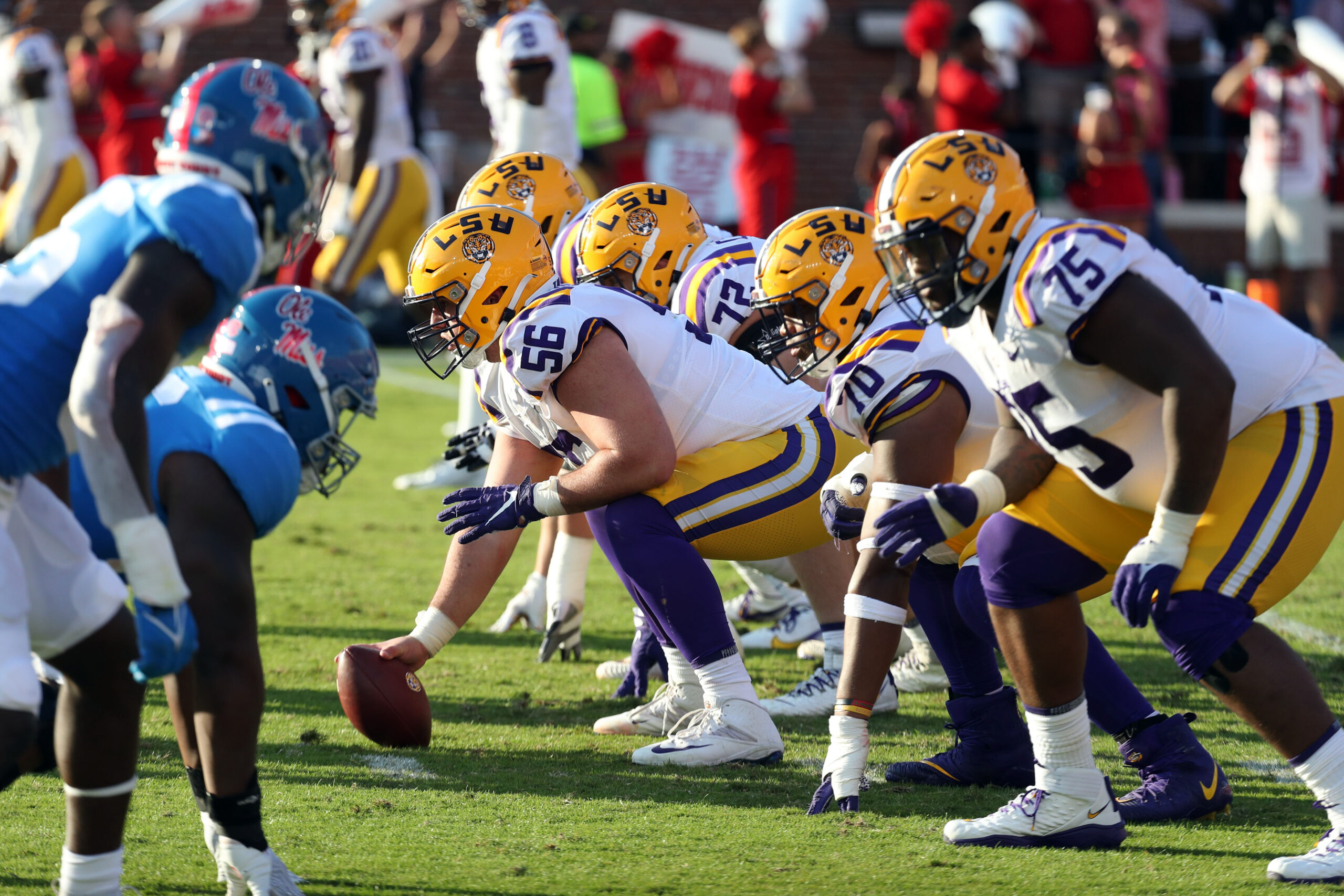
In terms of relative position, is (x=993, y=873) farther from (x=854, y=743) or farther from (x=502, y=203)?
(x=502, y=203)

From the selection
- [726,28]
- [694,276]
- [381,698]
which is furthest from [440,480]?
[726,28]

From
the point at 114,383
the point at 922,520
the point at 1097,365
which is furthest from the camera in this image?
the point at 922,520

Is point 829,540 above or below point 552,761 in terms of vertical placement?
above

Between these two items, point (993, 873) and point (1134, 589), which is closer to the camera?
point (1134, 589)

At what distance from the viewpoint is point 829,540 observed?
4547mm

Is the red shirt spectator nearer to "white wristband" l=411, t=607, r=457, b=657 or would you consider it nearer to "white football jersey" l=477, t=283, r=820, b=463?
"white football jersey" l=477, t=283, r=820, b=463

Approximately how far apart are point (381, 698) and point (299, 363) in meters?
1.10

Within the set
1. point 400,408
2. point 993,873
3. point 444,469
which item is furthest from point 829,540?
point 400,408

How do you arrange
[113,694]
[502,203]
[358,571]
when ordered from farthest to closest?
[358,571] → [502,203] → [113,694]

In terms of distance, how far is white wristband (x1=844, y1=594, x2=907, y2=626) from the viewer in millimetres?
3639

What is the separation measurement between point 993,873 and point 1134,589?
67 cm

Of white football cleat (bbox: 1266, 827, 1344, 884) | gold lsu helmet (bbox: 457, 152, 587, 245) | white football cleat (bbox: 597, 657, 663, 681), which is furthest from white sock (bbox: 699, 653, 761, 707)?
gold lsu helmet (bbox: 457, 152, 587, 245)

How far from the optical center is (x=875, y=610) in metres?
3.64

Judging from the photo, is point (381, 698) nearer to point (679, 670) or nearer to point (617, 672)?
point (679, 670)
